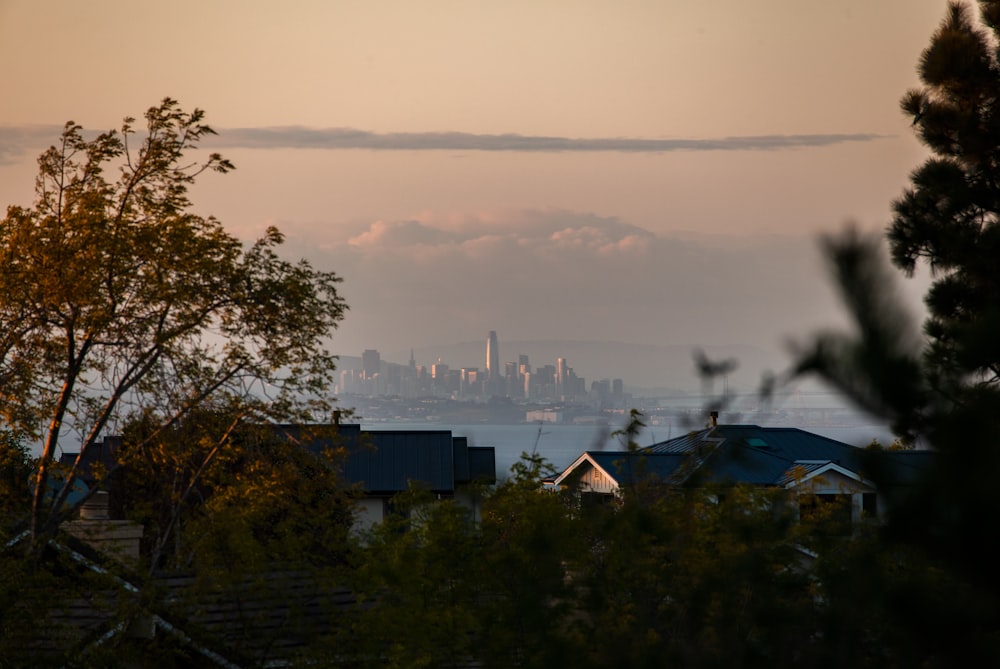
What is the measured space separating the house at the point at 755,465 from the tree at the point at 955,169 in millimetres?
3059

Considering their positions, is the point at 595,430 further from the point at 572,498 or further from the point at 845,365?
the point at 845,365

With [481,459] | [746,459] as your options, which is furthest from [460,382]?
[746,459]

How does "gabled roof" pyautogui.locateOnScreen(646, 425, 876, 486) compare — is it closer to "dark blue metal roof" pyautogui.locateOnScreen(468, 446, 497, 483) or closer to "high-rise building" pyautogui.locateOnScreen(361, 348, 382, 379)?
"dark blue metal roof" pyautogui.locateOnScreen(468, 446, 497, 483)

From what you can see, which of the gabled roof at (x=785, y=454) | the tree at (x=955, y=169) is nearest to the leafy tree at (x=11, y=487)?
the gabled roof at (x=785, y=454)

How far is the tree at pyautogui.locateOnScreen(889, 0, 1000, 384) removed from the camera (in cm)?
1393

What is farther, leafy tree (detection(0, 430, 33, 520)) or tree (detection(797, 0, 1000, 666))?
leafy tree (detection(0, 430, 33, 520))

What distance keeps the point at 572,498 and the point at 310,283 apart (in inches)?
487

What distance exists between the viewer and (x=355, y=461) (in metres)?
29.2

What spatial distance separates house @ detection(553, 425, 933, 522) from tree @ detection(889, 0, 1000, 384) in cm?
306

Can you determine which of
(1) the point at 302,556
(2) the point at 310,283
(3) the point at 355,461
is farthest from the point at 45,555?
(3) the point at 355,461

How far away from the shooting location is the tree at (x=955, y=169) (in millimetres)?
13930

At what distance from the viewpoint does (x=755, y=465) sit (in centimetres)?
385

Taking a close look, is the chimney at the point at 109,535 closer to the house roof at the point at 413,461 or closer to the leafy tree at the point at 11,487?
the leafy tree at the point at 11,487

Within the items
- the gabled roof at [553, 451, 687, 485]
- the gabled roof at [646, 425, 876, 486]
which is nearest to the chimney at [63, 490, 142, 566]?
the gabled roof at [553, 451, 687, 485]
